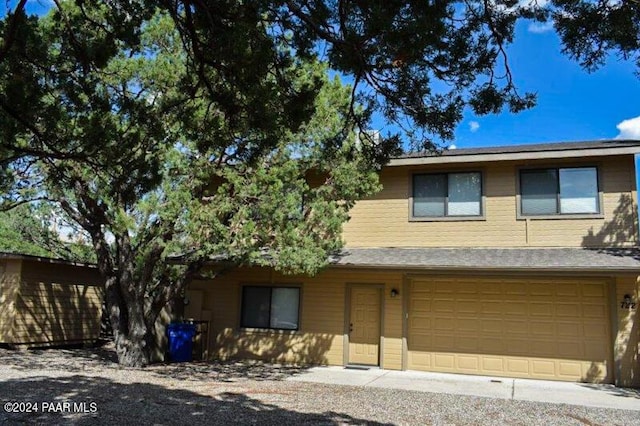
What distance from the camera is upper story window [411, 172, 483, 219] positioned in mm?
12906

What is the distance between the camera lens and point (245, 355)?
13883 millimetres

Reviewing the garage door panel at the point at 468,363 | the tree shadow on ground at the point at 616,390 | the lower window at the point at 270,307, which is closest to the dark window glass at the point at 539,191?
the garage door panel at the point at 468,363

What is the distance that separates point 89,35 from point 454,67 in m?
3.97

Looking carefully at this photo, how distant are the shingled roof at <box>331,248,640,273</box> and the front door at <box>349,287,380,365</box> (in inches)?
43.5

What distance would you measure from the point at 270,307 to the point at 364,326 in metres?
2.55

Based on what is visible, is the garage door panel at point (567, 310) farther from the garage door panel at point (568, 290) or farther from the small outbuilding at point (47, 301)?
the small outbuilding at point (47, 301)

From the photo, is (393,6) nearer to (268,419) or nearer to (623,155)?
(268,419)

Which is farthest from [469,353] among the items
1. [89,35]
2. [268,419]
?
[89,35]

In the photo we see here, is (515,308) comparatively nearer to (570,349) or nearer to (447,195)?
(570,349)

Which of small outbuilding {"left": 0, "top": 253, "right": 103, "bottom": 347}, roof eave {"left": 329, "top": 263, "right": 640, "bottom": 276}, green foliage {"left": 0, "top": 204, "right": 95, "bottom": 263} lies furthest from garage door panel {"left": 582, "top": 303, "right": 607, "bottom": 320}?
green foliage {"left": 0, "top": 204, "right": 95, "bottom": 263}

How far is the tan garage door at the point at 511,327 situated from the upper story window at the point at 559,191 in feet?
5.34

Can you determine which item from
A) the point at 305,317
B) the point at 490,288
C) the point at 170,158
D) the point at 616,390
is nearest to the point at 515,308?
the point at 490,288

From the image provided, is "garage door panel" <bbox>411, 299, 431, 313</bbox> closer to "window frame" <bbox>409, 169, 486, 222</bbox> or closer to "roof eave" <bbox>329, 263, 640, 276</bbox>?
"roof eave" <bbox>329, 263, 640, 276</bbox>

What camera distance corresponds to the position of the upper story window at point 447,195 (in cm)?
1291
